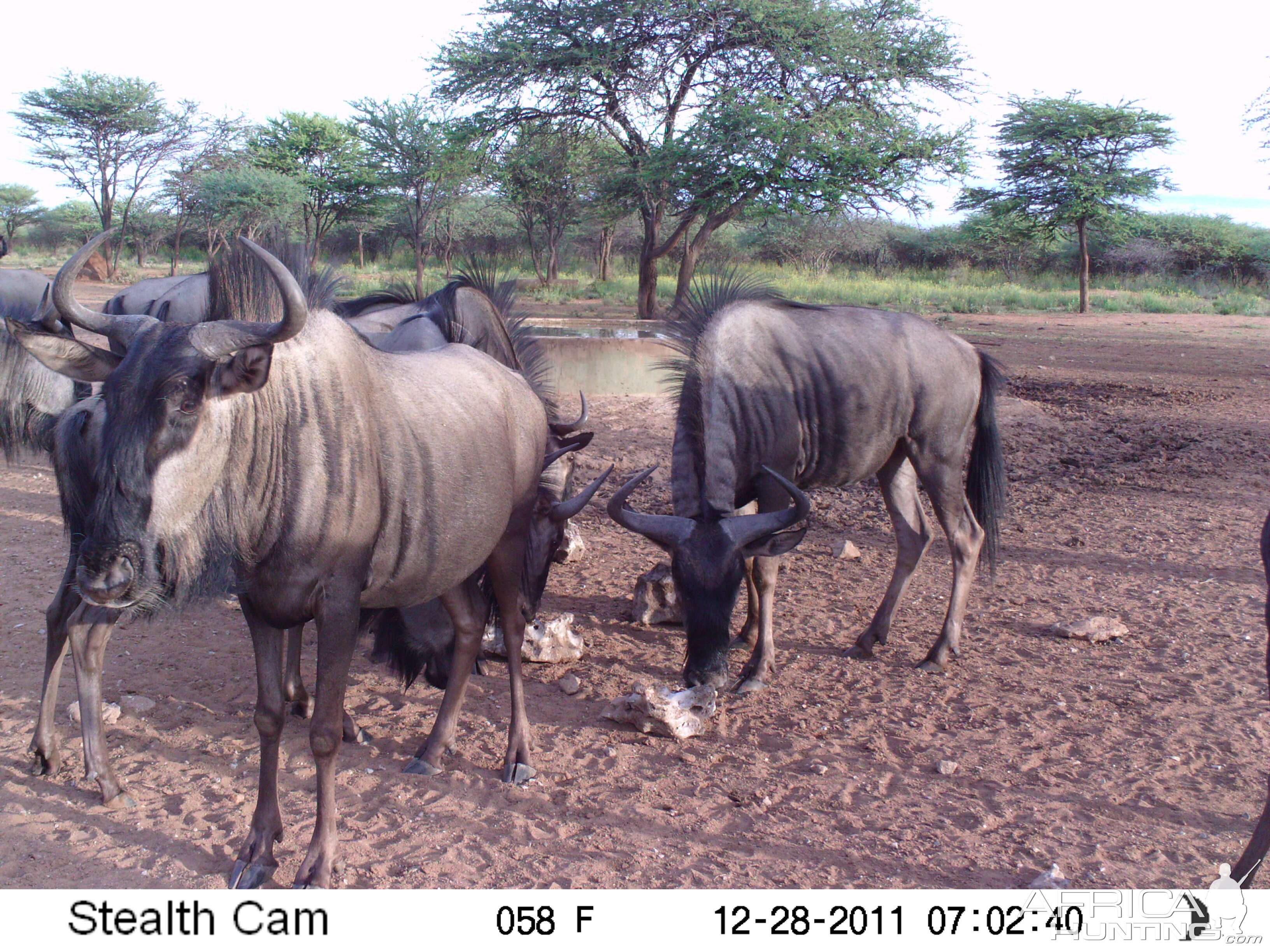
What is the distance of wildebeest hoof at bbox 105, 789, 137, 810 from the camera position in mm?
3111

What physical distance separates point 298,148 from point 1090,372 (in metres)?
26.7

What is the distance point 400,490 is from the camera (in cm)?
286

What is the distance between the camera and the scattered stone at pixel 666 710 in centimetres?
373

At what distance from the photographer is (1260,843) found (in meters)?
2.62

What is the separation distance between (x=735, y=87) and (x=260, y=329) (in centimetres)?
1733

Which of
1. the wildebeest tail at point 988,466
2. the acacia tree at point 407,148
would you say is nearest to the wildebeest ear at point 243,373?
the wildebeest tail at point 988,466

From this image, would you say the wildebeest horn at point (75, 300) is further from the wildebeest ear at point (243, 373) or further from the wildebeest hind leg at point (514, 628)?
the wildebeest hind leg at point (514, 628)

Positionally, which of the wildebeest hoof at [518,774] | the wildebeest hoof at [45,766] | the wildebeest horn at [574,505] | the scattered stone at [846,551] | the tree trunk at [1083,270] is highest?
the tree trunk at [1083,270]

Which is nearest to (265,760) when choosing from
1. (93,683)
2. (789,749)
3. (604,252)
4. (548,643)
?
(93,683)

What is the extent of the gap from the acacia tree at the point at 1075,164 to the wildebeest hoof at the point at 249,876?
2564 centimetres

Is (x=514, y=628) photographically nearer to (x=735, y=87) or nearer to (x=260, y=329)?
(x=260, y=329)

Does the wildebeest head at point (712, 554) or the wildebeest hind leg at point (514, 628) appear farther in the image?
the wildebeest head at point (712, 554)

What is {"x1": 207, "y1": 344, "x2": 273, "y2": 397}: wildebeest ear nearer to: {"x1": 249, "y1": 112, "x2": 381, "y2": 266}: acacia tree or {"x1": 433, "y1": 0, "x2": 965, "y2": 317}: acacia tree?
{"x1": 433, "y1": 0, "x2": 965, "y2": 317}: acacia tree

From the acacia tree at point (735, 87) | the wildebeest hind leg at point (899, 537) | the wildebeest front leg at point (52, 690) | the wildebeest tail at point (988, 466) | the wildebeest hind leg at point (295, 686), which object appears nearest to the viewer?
the wildebeest front leg at point (52, 690)
